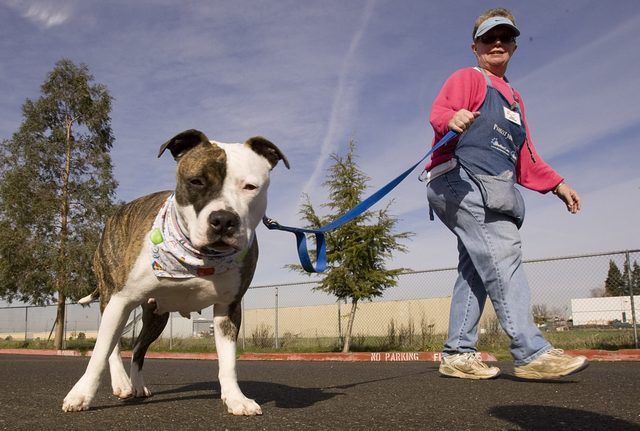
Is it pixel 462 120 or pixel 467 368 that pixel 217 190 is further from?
pixel 467 368

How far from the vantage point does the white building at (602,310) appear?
1067cm

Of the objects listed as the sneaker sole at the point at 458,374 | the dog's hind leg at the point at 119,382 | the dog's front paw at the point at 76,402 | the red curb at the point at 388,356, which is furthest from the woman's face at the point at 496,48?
the red curb at the point at 388,356

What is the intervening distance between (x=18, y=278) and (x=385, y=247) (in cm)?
1463

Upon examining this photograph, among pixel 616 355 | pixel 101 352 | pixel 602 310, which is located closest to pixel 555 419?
pixel 101 352

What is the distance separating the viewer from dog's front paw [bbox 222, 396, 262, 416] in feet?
9.50

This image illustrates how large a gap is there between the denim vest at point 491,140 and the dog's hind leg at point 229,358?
6.75 ft

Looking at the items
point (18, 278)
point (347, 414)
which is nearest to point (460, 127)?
point (347, 414)

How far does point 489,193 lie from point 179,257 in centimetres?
227

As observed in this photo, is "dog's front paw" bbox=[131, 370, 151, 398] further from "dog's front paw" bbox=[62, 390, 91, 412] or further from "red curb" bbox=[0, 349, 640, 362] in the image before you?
"red curb" bbox=[0, 349, 640, 362]

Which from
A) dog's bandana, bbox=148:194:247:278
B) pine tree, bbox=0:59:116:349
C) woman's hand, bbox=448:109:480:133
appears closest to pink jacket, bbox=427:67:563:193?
woman's hand, bbox=448:109:480:133

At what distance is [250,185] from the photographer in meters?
2.94

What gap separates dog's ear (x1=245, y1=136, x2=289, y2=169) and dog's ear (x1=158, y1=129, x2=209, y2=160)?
0.26 meters

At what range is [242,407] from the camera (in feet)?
9.58

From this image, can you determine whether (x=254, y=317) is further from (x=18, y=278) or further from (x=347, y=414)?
(x=347, y=414)
